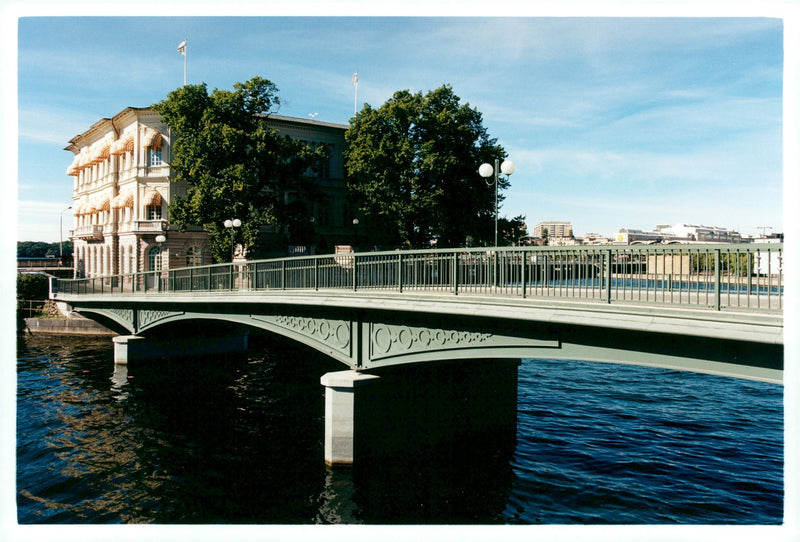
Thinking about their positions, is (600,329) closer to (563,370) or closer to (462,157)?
(563,370)

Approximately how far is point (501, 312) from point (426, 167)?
25.3 metres

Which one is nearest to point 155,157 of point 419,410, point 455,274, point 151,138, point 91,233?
point 151,138

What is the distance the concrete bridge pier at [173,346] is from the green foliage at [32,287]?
16896mm

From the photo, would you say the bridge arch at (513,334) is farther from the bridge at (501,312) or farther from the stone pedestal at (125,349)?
the stone pedestal at (125,349)

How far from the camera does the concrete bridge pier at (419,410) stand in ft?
43.4

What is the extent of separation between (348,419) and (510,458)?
4184mm

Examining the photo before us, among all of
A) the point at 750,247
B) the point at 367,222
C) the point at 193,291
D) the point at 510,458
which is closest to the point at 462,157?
the point at 367,222

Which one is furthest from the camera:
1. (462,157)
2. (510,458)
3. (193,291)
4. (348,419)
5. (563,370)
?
(462,157)

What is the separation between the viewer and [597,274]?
898 centimetres

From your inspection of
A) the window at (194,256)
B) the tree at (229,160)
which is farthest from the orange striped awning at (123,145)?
the window at (194,256)

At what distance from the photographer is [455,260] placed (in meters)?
11.4

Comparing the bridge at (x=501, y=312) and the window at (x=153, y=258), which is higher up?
the window at (x=153, y=258)

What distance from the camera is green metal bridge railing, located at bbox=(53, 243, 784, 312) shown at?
7375mm

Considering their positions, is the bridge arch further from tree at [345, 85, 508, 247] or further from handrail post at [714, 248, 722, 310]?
tree at [345, 85, 508, 247]
